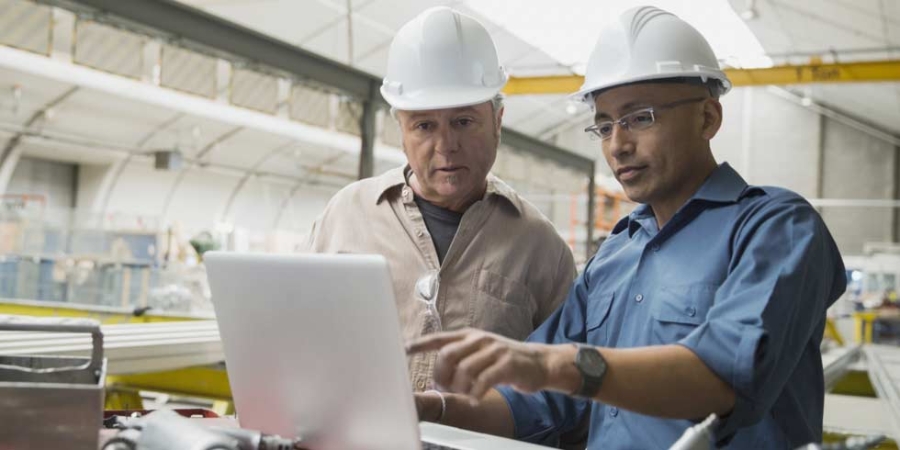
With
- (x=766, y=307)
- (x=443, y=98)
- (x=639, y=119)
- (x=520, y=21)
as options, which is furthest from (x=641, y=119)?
(x=520, y=21)

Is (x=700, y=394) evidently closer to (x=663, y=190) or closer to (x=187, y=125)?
(x=663, y=190)

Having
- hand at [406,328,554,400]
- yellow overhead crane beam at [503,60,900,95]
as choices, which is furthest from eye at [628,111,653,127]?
yellow overhead crane beam at [503,60,900,95]

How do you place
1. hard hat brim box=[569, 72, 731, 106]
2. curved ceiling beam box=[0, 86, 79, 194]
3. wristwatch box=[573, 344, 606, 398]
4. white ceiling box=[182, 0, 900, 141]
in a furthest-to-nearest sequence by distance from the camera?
curved ceiling beam box=[0, 86, 79, 194] < white ceiling box=[182, 0, 900, 141] < hard hat brim box=[569, 72, 731, 106] < wristwatch box=[573, 344, 606, 398]

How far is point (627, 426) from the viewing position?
5.12ft

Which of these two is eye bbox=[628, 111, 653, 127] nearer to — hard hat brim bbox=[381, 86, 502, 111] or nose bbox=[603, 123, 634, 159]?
nose bbox=[603, 123, 634, 159]

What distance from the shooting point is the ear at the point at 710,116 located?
1.64 m

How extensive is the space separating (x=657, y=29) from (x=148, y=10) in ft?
10.5

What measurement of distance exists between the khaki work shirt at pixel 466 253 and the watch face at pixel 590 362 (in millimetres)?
840

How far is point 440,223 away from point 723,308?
3.16 feet

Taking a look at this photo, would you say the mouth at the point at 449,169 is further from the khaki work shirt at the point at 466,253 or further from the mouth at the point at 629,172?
the mouth at the point at 629,172

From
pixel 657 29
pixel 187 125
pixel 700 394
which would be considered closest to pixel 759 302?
pixel 700 394

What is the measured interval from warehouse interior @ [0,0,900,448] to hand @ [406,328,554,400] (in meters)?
0.93

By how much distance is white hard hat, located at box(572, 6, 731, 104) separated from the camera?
159 cm

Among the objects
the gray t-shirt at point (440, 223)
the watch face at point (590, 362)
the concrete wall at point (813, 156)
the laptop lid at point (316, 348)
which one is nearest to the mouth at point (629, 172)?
the watch face at point (590, 362)
